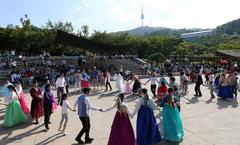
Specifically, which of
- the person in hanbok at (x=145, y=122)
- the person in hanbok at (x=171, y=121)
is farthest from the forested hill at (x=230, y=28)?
the person in hanbok at (x=145, y=122)

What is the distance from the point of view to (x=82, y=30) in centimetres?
5278

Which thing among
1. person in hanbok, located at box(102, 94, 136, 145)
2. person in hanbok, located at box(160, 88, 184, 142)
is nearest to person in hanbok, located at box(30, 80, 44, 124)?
person in hanbok, located at box(102, 94, 136, 145)

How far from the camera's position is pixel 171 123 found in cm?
804

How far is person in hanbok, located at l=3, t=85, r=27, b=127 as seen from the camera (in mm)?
10172

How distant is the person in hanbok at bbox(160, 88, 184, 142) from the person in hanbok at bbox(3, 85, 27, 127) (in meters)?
5.24

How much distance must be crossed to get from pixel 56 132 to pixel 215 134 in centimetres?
494

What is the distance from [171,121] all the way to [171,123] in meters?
0.05

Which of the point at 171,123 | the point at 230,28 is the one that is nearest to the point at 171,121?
the point at 171,123

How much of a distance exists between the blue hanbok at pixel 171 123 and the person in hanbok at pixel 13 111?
17.3 ft

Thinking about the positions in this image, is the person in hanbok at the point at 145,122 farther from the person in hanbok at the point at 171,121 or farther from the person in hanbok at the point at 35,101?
the person in hanbok at the point at 35,101

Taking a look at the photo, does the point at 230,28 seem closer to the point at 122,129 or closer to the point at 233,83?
the point at 233,83

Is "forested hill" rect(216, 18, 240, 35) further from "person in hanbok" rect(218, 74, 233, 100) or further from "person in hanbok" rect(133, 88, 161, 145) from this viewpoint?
"person in hanbok" rect(133, 88, 161, 145)

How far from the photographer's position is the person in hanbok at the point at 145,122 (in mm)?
7824

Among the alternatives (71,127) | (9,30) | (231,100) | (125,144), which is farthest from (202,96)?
(9,30)
